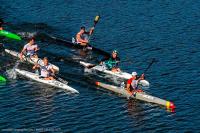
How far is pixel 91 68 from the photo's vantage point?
2562 inches

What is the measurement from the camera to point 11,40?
7638 cm

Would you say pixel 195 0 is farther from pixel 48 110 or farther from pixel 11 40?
pixel 48 110

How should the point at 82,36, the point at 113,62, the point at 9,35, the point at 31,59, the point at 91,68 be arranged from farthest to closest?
the point at 9,35, the point at 82,36, the point at 31,59, the point at 91,68, the point at 113,62

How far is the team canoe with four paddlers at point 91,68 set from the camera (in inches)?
2217

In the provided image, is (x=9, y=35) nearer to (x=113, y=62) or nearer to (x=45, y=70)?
(x=45, y=70)

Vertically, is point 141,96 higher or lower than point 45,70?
lower

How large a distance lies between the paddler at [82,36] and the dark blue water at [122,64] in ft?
5.30

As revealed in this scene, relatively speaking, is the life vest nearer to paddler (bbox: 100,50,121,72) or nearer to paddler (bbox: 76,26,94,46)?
paddler (bbox: 100,50,121,72)

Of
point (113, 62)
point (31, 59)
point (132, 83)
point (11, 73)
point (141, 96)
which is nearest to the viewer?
point (141, 96)

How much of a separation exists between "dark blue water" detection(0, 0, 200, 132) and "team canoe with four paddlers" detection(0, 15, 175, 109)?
2.79 ft

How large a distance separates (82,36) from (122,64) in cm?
1056

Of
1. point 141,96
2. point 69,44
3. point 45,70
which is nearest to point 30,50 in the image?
point 45,70

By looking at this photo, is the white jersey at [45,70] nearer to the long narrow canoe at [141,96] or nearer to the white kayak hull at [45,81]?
the white kayak hull at [45,81]

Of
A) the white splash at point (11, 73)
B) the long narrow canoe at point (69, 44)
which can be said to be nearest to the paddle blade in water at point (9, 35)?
the long narrow canoe at point (69, 44)
